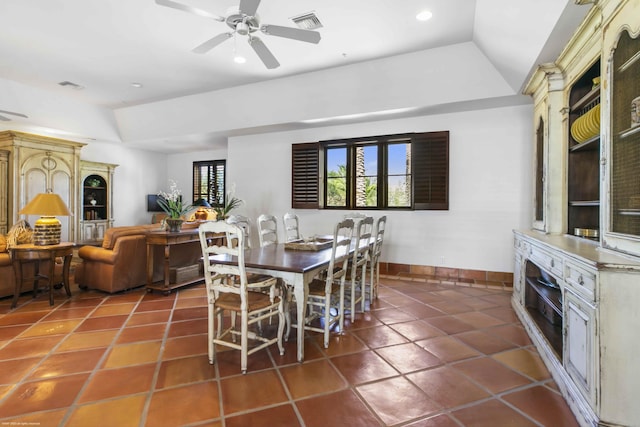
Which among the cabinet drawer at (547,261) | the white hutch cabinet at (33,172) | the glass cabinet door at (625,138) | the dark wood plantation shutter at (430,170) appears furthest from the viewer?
the white hutch cabinet at (33,172)

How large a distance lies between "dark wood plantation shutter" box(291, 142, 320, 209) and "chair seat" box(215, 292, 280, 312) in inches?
130

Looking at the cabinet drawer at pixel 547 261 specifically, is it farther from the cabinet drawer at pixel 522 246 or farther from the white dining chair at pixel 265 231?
the white dining chair at pixel 265 231

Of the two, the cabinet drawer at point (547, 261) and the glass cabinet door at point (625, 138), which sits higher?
the glass cabinet door at point (625, 138)

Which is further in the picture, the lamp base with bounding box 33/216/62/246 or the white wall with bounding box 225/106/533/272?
the white wall with bounding box 225/106/533/272

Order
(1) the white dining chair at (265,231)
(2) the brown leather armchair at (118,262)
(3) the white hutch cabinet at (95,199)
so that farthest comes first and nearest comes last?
(3) the white hutch cabinet at (95,199), (2) the brown leather armchair at (118,262), (1) the white dining chair at (265,231)

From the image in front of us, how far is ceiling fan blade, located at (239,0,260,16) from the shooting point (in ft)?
8.34

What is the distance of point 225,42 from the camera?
3971 mm

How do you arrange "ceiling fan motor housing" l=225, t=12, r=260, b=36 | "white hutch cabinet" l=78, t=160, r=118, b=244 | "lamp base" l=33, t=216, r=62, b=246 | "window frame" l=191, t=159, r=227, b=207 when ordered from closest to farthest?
1. "ceiling fan motor housing" l=225, t=12, r=260, b=36
2. "lamp base" l=33, t=216, r=62, b=246
3. "white hutch cabinet" l=78, t=160, r=118, b=244
4. "window frame" l=191, t=159, r=227, b=207

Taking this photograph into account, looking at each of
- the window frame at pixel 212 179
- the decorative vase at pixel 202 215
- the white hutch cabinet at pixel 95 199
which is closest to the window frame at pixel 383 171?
the decorative vase at pixel 202 215

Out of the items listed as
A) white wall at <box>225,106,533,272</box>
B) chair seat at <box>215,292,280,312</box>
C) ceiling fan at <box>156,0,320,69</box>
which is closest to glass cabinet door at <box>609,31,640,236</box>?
ceiling fan at <box>156,0,320,69</box>

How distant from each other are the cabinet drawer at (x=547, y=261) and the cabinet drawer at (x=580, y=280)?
0.15m

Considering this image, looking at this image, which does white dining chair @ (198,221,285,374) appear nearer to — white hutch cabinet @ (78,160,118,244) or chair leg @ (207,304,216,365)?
chair leg @ (207,304,216,365)

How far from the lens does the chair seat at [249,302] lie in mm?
2297

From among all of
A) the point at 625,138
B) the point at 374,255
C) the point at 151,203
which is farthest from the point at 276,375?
the point at 151,203
